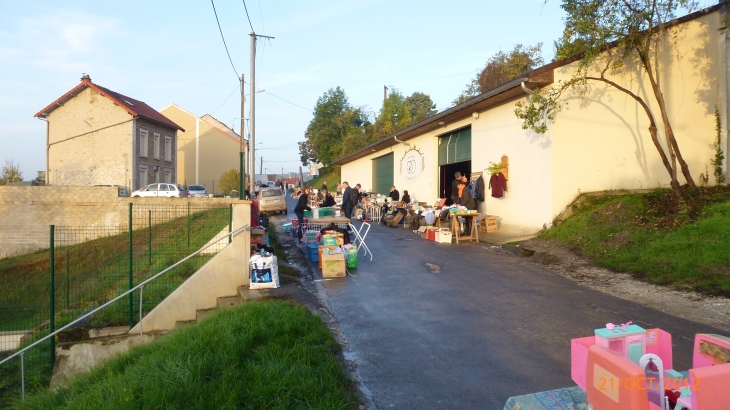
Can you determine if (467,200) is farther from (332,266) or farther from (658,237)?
(332,266)

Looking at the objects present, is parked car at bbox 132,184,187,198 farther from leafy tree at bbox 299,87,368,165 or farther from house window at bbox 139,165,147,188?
leafy tree at bbox 299,87,368,165

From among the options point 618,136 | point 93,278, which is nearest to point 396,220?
point 618,136

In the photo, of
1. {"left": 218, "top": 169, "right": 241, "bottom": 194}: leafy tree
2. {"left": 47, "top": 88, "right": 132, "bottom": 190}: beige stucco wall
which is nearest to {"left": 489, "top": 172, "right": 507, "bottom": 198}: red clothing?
{"left": 47, "top": 88, "right": 132, "bottom": 190}: beige stucco wall

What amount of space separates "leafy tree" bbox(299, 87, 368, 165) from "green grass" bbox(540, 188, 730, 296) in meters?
47.1

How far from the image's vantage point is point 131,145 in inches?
1449

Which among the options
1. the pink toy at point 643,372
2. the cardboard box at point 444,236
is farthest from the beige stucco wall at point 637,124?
the pink toy at point 643,372

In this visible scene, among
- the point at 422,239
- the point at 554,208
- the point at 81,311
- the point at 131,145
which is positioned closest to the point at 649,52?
the point at 554,208

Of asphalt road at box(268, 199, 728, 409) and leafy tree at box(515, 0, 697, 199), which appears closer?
asphalt road at box(268, 199, 728, 409)

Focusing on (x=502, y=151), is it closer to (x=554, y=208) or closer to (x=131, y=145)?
(x=554, y=208)

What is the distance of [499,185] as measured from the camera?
→ 15.9m

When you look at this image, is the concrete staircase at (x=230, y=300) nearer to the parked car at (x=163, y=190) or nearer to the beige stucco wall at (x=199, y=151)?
the parked car at (x=163, y=190)

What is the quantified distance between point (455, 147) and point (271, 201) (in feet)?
38.6

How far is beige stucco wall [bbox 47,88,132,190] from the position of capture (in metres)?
36.8

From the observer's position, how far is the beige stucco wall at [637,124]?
12.4m
